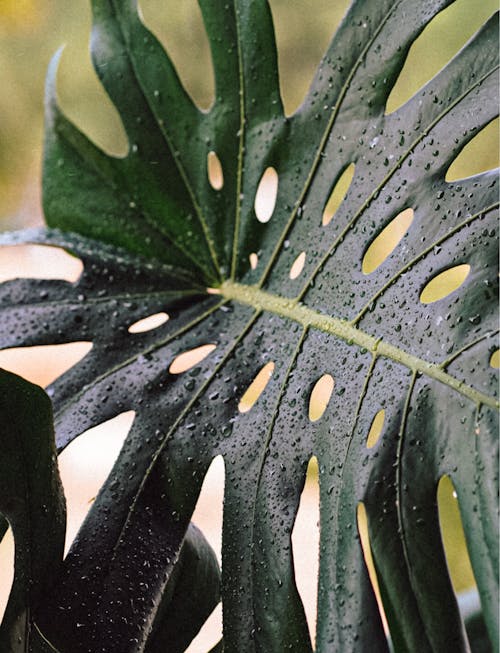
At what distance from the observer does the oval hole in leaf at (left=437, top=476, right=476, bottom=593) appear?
1.73 metres

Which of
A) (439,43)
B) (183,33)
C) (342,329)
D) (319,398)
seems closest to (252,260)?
(342,329)

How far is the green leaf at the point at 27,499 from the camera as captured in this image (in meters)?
0.62

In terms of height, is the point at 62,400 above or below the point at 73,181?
below

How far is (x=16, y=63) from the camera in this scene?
7.44 ft

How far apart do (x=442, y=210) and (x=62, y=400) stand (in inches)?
16.0

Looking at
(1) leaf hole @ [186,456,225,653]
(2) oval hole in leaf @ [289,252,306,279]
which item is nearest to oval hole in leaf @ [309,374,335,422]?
(1) leaf hole @ [186,456,225,653]

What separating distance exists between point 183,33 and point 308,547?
50.2 inches

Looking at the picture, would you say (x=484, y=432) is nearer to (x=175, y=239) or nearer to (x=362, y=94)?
(x=362, y=94)

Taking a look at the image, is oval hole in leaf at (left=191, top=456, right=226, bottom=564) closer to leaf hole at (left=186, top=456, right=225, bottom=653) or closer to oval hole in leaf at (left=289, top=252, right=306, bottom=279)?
leaf hole at (left=186, top=456, right=225, bottom=653)

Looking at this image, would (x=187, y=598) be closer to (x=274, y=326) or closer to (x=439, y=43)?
(x=274, y=326)

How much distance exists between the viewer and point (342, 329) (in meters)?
0.71

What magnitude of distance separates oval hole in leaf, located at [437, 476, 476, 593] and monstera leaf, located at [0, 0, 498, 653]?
1.00 metres

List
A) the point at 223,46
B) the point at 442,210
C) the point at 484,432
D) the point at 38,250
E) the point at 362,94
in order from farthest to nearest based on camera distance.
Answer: the point at 38,250, the point at 223,46, the point at 362,94, the point at 442,210, the point at 484,432

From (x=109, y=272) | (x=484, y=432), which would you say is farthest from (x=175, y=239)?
(x=484, y=432)
